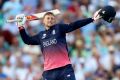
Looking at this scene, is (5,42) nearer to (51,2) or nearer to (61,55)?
(51,2)

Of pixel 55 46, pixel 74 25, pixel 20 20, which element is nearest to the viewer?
pixel 74 25

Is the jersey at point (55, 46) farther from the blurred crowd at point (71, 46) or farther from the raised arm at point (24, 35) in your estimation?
the blurred crowd at point (71, 46)

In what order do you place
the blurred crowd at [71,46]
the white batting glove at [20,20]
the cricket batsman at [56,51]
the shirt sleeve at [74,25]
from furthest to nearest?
the blurred crowd at [71,46] < the white batting glove at [20,20] < the cricket batsman at [56,51] < the shirt sleeve at [74,25]

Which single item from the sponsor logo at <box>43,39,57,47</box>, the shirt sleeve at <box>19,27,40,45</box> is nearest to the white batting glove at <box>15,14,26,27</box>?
the shirt sleeve at <box>19,27,40,45</box>

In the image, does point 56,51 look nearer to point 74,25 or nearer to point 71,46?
point 74,25

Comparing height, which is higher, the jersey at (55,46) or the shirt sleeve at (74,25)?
the shirt sleeve at (74,25)

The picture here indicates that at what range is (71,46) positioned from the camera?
2034cm

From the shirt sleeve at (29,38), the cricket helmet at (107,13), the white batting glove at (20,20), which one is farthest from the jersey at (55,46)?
the cricket helmet at (107,13)

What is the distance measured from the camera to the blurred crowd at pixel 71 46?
62.7ft

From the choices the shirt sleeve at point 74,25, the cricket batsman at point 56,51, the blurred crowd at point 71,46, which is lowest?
the blurred crowd at point 71,46

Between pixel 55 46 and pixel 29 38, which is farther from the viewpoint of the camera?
pixel 29 38

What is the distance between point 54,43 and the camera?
14.3 metres

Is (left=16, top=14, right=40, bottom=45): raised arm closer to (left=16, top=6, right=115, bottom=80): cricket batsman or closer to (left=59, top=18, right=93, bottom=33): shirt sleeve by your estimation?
(left=16, top=6, right=115, bottom=80): cricket batsman

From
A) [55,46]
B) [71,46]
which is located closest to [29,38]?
[55,46]
